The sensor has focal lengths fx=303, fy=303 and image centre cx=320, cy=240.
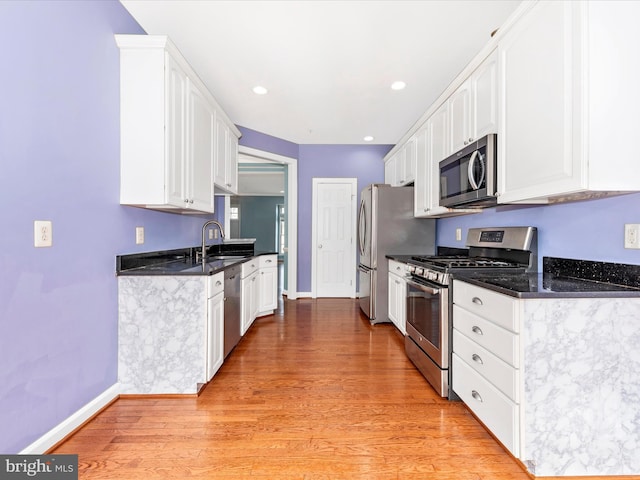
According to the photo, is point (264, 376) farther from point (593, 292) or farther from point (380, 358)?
point (593, 292)

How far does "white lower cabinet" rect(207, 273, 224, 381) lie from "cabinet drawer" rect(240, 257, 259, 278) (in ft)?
2.38

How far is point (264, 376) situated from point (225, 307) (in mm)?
638

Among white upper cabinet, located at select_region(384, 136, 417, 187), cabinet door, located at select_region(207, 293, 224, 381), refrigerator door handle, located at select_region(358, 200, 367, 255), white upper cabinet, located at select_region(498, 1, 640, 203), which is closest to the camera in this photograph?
white upper cabinet, located at select_region(498, 1, 640, 203)

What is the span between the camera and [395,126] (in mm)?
4418

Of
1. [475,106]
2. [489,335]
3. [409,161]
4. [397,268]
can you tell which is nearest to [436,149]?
[475,106]

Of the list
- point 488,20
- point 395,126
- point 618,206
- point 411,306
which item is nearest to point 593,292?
point 618,206

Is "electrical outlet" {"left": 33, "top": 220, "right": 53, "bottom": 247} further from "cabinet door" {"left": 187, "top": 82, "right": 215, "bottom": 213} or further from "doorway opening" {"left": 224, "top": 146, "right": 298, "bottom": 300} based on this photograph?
"doorway opening" {"left": 224, "top": 146, "right": 298, "bottom": 300}

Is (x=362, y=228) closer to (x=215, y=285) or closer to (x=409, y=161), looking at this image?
(x=409, y=161)

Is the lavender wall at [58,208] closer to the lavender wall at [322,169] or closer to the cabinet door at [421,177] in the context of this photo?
the cabinet door at [421,177]

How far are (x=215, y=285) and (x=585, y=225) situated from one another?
7.87 feet

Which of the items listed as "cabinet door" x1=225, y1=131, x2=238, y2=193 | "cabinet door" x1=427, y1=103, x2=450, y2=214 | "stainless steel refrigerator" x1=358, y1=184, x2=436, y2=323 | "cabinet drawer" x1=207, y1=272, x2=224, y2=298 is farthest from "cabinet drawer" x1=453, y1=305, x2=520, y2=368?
"cabinet door" x1=225, y1=131, x2=238, y2=193

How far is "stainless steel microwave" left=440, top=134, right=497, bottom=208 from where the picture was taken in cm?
200

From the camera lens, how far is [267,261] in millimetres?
4059

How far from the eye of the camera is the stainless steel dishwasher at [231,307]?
2559 millimetres
